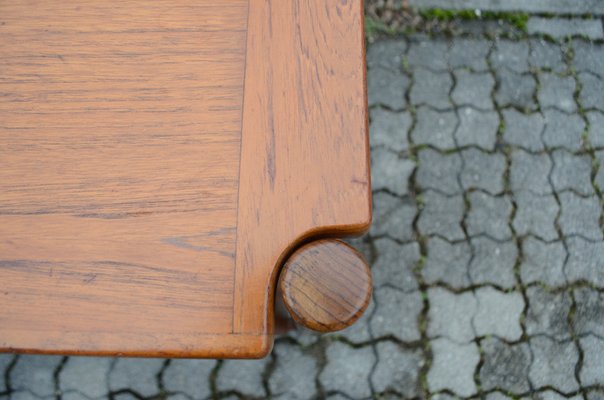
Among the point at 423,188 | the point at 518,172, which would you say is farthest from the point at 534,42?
the point at 423,188

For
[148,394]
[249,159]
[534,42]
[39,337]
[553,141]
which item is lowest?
[148,394]

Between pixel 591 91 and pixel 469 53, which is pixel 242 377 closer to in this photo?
pixel 469 53

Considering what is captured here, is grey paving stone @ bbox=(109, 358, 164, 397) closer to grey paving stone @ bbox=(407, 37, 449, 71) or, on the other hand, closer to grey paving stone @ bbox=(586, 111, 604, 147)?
grey paving stone @ bbox=(407, 37, 449, 71)

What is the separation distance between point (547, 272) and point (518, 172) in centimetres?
28

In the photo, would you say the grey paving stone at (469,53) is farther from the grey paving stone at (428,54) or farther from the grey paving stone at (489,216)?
the grey paving stone at (489,216)

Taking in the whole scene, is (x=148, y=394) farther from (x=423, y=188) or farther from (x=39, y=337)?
(x=423, y=188)

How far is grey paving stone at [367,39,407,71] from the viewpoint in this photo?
1.44 metres

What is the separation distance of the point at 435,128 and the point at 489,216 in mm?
282

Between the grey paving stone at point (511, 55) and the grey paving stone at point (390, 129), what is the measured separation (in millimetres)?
325

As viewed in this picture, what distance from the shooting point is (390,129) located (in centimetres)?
140

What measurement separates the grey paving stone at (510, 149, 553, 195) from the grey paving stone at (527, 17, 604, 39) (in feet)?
1.30

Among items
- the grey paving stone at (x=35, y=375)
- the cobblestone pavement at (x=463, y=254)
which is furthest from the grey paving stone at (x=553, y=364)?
the grey paving stone at (x=35, y=375)

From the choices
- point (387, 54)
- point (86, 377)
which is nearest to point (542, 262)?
point (387, 54)

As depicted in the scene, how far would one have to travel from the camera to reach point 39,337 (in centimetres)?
66
